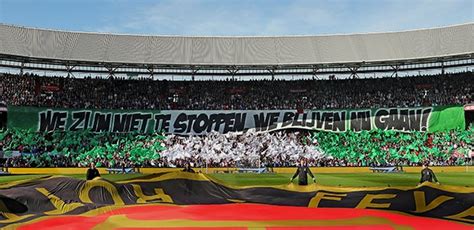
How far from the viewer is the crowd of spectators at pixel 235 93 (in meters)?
51.8

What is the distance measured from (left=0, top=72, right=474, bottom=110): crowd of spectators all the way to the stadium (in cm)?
14

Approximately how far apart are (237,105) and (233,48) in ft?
22.6

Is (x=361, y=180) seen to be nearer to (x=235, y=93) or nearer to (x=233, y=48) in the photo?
(x=235, y=93)

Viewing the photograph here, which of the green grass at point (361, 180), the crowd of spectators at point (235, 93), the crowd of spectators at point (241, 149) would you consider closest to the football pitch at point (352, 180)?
the green grass at point (361, 180)

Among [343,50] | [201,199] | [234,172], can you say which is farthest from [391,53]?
[201,199]

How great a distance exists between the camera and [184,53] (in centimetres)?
5338

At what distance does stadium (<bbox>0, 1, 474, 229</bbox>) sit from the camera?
145 feet

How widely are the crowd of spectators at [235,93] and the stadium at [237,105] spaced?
14 centimetres

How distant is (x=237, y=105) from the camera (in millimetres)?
54375

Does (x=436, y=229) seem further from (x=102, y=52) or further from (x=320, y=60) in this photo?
(x=102, y=52)

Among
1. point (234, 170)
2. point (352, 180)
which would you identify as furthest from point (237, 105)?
point (352, 180)

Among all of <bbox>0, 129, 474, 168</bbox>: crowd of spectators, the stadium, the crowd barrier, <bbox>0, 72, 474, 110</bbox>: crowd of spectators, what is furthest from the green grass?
<bbox>0, 72, 474, 110</bbox>: crowd of spectators

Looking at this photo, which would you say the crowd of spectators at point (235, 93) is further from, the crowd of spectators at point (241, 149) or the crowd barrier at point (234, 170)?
the crowd barrier at point (234, 170)

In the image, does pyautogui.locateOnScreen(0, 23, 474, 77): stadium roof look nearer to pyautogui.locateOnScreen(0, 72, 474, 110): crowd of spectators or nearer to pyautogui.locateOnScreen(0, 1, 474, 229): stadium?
pyautogui.locateOnScreen(0, 1, 474, 229): stadium
